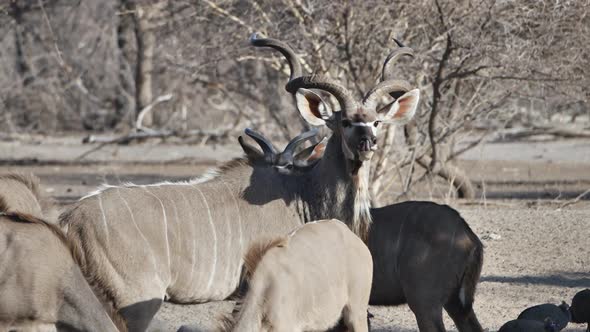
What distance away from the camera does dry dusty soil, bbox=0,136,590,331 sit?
6.03m

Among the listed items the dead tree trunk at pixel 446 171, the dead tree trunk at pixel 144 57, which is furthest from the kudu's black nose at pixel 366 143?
the dead tree trunk at pixel 144 57

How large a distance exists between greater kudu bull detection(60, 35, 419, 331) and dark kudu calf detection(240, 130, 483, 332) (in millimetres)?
163

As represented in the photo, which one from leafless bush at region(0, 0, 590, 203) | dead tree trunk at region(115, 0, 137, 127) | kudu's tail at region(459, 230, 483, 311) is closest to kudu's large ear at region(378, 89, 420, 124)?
kudu's tail at region(459, 230, 483, 311)

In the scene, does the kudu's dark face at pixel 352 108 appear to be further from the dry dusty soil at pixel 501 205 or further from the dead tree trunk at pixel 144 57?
the dead tree trunk at pixel 144 57

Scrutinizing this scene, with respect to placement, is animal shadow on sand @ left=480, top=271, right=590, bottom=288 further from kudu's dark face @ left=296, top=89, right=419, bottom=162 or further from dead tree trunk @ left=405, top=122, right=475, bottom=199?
dead tree trunk @ left=405, top=122, right=475, bottom=199

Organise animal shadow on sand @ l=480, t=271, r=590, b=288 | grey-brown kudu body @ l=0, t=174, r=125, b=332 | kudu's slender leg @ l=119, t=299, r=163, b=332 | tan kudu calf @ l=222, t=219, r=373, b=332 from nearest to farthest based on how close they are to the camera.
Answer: tan kudu calf @ l=222, t=219, r=373, b=332
grey-brown kudu body @ l=0, t=174, r=125, b=332
kudu's slender leg @ l=119, t=299, r=163, b=332
animal shadow on sand @ l=480, t=271, r=590, b=288

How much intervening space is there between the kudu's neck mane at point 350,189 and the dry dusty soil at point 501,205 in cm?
69

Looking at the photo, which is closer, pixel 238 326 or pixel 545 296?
pixel 238 326

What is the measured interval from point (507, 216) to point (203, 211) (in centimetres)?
372

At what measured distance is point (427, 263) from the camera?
4.97 m

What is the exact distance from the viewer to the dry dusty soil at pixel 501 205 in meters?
6.03

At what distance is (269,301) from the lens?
4.04 metres

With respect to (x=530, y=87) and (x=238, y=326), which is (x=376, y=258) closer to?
(x=238, y=326)

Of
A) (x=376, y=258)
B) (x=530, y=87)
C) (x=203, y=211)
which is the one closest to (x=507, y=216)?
(x=530, y=87)
